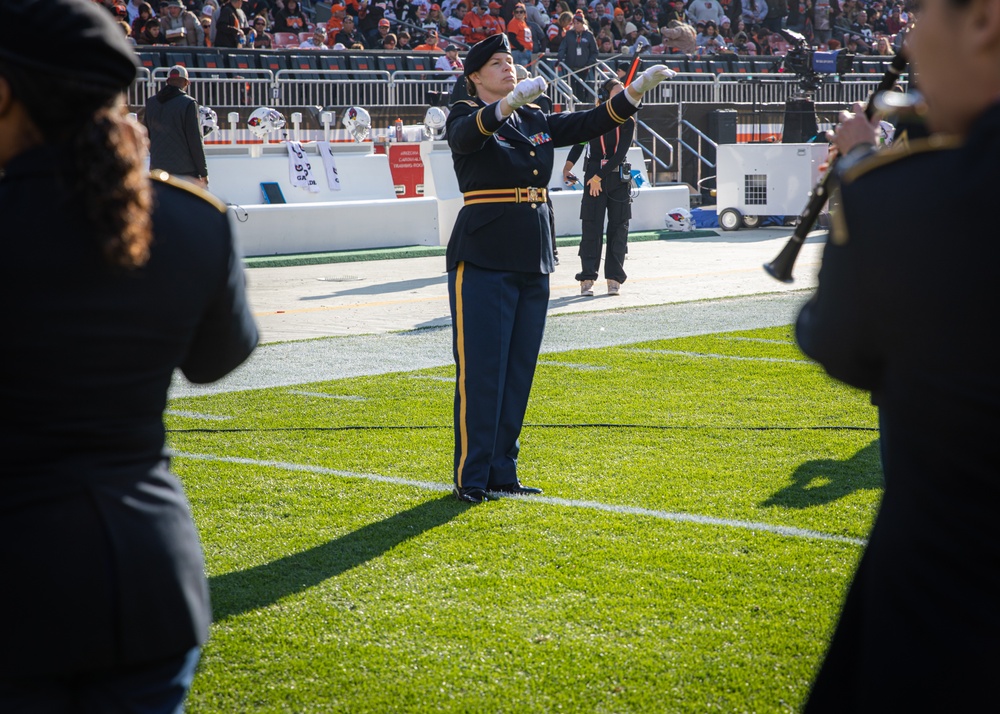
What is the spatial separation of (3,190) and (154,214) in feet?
0.67

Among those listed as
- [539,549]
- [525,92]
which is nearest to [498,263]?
[525,92]

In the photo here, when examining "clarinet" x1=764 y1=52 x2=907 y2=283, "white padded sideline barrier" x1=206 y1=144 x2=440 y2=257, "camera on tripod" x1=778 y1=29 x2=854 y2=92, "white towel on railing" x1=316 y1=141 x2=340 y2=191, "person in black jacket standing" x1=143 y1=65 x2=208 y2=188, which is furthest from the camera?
"camera on tripod" x1=778 y1=29 x2=854 y2=92

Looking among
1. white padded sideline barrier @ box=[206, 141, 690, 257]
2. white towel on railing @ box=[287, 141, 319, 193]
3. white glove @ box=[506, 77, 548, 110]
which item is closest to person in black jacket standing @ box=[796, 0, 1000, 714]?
white glove @ box=[506, 77, 548, 110]

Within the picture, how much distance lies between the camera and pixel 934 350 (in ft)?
5.04

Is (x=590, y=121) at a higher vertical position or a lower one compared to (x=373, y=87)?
lower

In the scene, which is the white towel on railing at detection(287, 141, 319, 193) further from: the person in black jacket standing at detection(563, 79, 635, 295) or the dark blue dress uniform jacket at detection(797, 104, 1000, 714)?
the dark blue dress uniform jacket at detection(797, 104, 1000, 714)

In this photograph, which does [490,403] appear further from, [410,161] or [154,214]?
[410,161]

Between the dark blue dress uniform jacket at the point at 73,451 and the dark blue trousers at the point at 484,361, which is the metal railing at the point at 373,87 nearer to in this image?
the dark blue trousers at the point at 484,361

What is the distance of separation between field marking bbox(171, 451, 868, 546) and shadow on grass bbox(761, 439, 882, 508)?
33 cm

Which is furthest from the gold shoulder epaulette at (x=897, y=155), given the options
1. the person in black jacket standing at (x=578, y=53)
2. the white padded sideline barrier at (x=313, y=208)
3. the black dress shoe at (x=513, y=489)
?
the person in black jacket standing at (x=578, y=53)

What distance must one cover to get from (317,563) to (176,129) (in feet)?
26.3

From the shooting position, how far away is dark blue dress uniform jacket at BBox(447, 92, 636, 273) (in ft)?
16.9

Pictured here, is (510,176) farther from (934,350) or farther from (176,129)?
(176,129)

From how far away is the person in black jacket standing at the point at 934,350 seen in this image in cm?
149
